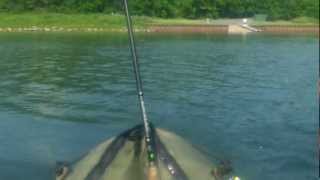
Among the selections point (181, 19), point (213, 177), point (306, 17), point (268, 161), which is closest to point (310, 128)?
point (268, 161)

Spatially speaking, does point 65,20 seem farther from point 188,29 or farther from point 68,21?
point 188,29

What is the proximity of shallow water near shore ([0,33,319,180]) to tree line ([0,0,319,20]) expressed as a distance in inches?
2970

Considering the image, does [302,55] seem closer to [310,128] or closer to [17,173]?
[310,128]

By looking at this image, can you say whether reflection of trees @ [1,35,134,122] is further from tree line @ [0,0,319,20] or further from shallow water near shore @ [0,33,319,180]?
tree line @ [0,0,319,20]

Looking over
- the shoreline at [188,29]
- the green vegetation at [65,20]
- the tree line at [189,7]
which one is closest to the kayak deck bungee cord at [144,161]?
the shoreline at [188,29]

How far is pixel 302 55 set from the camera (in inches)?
2203

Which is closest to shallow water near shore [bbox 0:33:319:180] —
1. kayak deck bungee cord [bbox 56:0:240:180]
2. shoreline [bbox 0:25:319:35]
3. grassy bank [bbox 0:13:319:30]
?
kayak deck bungee cord [bbox 56:0:240:180]

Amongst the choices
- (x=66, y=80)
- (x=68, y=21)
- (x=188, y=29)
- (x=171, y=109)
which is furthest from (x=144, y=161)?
(x=68, y=21)

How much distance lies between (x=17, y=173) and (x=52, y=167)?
98 cm

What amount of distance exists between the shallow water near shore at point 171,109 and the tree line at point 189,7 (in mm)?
75445

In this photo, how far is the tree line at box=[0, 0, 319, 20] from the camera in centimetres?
12250

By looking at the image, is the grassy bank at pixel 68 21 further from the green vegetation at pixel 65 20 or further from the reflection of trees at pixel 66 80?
the reflection of trees at pixel 66 80

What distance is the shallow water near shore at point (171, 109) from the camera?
62.2ft

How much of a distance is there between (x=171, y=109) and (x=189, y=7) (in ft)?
345
